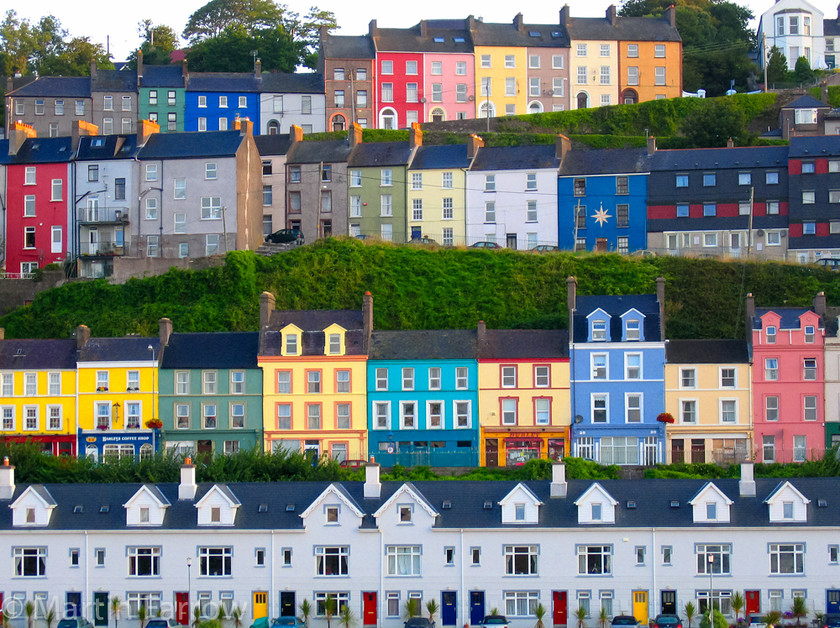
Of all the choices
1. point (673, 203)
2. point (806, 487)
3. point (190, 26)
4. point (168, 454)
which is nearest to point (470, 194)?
point (673, 203)

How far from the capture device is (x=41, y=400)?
67.7 metres

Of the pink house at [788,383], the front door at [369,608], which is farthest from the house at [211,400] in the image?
the pink house at [788,383]

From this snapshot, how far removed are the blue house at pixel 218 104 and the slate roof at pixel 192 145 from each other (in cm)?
1806

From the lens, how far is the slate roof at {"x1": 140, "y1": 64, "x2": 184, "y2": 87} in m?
106

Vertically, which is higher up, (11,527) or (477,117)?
(477,117)

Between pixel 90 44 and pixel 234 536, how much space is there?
78.0 meters

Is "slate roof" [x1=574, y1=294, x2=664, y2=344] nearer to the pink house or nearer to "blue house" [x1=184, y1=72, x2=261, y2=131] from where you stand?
the pink house

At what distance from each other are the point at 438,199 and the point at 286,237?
958cm

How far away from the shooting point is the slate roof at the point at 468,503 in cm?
5056

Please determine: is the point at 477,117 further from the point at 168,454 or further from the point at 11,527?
the point at 11,527

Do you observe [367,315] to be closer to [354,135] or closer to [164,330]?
[164,330]

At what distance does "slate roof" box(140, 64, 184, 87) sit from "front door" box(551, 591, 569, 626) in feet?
213

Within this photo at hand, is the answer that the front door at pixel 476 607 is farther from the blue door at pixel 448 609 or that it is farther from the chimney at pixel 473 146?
the chimney at pixel 473 146

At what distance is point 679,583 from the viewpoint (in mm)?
49875
